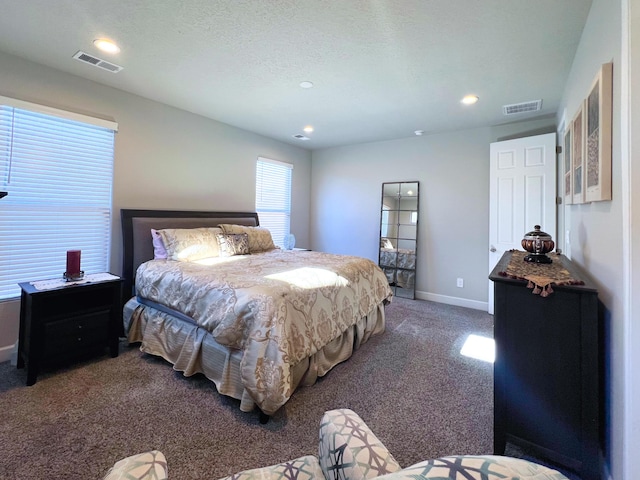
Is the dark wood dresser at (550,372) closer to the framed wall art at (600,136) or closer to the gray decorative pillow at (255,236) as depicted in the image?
the framed wall art at (600,136)

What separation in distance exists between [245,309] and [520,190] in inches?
140

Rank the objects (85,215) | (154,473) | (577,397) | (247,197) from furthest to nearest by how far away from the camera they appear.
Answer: (247,197) → (85,215) → (577,397) → (154,473)

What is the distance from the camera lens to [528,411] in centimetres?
145

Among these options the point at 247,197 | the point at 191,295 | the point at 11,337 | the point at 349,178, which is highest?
the point at 349,178

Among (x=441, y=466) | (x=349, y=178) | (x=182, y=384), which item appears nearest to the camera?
(x=441, y=466)

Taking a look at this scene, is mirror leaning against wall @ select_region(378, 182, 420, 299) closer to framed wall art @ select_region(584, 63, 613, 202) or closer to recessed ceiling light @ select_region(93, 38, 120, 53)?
framed wall art @ select_region(584, 63, 613, 202)

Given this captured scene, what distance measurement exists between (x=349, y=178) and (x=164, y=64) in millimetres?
3329

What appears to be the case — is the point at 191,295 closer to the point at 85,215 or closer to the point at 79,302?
the point at 79,302

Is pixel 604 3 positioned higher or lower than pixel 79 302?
higher

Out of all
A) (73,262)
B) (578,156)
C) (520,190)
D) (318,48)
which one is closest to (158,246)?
(73,262)

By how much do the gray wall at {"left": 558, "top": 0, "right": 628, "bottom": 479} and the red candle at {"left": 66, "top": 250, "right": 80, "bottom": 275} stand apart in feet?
11.6

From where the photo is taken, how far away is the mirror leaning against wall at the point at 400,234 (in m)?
4.65

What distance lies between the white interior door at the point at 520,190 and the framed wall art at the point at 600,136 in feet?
7.08

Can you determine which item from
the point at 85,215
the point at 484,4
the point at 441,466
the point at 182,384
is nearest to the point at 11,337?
the point at 85,215
